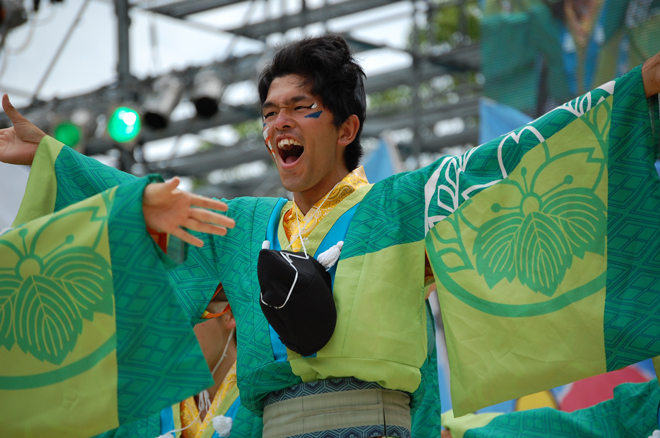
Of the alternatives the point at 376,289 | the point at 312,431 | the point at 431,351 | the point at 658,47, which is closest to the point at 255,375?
the point at 312,431

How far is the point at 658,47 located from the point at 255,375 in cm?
275

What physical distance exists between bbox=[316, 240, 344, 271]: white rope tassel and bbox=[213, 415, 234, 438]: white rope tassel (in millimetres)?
689

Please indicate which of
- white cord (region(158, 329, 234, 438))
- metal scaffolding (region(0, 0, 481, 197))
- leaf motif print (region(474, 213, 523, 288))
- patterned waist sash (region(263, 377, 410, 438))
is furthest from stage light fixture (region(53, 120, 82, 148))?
leaf motif print (region(474, 213, 523, 288))

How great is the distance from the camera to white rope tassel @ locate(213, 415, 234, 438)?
84.4 inches

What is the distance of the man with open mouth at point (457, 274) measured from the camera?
5.39ft

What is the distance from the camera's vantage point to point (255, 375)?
1741mm

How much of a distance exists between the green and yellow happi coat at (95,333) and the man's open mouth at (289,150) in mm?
545

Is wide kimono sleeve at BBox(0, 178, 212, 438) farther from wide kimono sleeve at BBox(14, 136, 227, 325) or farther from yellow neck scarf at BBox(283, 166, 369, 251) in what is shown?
yellow neck scarf at BBox(283, 166, 369, 251)

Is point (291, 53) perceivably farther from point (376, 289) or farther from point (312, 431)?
point (312, 431)

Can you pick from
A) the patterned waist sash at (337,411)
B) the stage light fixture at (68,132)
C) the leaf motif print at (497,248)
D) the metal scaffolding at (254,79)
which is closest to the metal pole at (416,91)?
the metal scaffolding at (254,79)

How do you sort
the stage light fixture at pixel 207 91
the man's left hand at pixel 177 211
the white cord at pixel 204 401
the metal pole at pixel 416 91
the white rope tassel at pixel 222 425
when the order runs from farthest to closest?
1. the metal pole at pixel 416 91
2. the stage light fixture at pixel 207 91
3. the white cord at pixel 204 401
4. the white rope tassel at pixel 222 425
5. the man's left hand at pixel 177 211

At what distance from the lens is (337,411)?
167 cm

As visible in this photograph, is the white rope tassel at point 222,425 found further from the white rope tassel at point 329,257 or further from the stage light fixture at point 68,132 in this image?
the stage light fixture at point 68,132

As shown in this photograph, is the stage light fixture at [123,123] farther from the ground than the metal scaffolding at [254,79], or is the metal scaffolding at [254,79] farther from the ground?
the metal scaffolding at [254,79]
